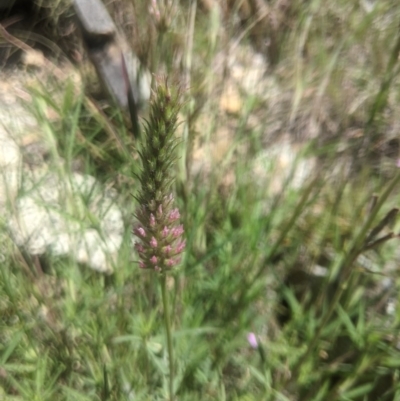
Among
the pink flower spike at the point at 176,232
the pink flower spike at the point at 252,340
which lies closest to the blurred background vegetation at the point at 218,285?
the pink flower spike at the point at 252,340

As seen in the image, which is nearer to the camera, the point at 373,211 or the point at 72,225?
the point at 373,211

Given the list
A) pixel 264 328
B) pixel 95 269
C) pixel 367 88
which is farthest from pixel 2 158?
pixel 367 88

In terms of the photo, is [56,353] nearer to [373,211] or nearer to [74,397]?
[74,397]

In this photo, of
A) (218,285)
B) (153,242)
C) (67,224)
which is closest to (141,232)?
(153,242)

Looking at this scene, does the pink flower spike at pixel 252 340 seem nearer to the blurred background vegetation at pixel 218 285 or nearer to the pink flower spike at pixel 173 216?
the blurred background vegetation at pixel 218 285

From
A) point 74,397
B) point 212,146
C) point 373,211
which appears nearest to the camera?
point 373,211

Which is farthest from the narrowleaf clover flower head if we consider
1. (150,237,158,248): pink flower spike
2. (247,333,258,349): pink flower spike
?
(247,333,258,349): pink flower spike

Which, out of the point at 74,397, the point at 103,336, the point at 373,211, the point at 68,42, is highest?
the point at 68,42

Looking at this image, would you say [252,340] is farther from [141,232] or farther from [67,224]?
[141,232]

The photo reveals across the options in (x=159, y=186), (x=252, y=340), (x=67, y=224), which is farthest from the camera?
(x=67, y=224)
